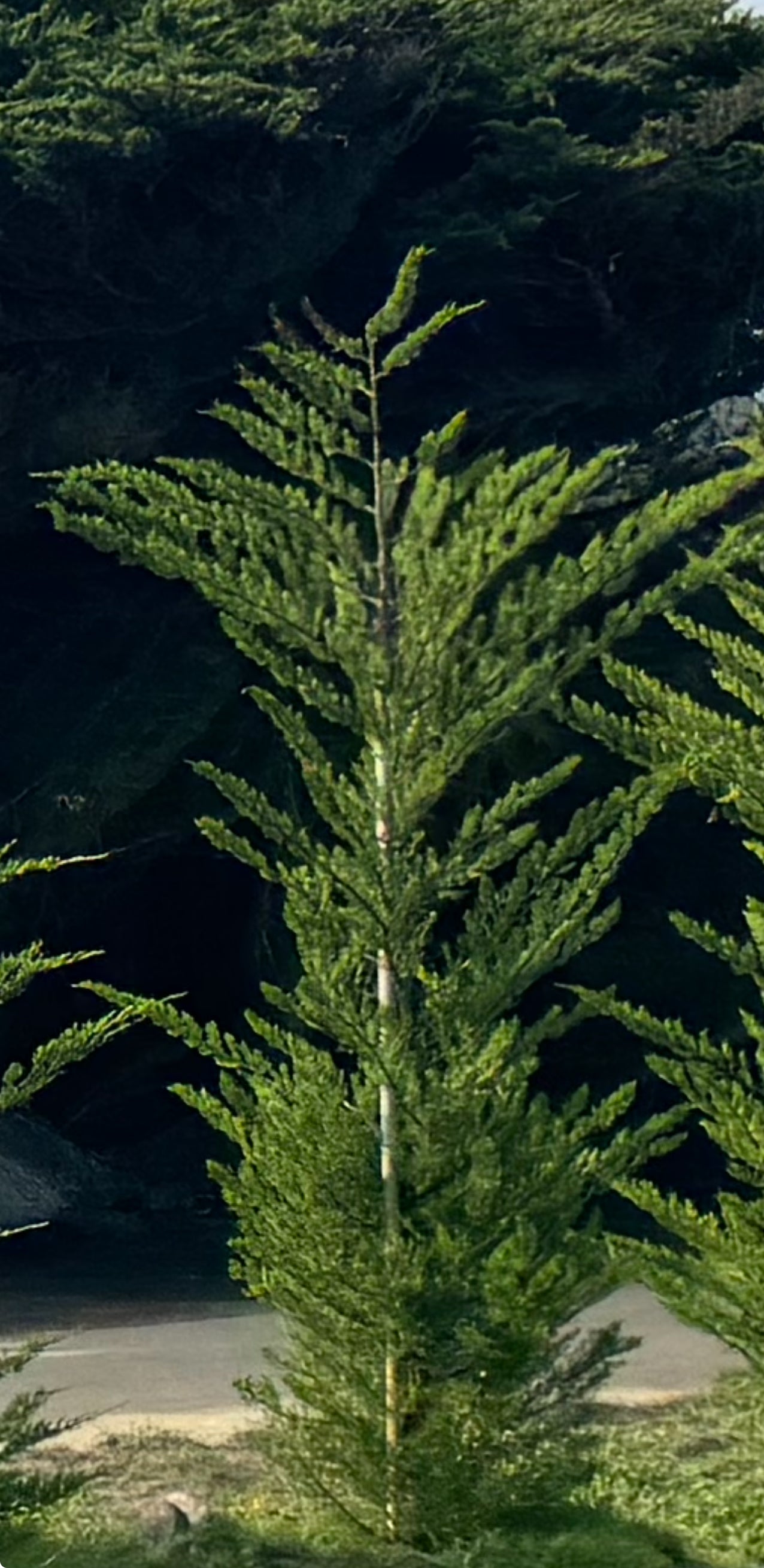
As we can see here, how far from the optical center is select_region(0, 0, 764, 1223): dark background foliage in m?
11.6

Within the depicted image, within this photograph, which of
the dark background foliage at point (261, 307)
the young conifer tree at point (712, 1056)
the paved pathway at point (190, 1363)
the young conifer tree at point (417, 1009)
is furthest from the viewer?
the dark background foliage at point (261, 307)

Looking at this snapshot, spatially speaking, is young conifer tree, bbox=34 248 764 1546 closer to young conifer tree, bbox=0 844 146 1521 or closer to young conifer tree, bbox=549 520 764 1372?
young conifer tree, bbox=549 520 764 1372

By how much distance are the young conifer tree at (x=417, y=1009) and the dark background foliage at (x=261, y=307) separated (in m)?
5.13

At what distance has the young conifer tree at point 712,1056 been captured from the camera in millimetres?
5730

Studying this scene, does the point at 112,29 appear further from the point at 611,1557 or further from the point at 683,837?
the point at 611,1557

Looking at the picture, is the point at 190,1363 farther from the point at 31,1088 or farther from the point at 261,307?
the point at 261,307

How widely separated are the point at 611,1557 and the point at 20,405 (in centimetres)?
789

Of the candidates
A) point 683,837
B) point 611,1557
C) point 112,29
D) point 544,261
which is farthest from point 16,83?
point 611,1557

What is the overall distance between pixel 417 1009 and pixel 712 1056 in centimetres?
83

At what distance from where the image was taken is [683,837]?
13.3m

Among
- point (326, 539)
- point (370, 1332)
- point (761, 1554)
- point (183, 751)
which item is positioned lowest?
point (761, 1554)

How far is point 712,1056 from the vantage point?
5910 mm

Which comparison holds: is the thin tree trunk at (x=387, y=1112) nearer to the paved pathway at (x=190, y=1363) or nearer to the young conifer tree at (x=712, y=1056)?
the young conifer tree at (x=712, y=1056)

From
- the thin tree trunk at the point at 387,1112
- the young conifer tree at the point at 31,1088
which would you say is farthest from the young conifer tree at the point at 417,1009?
the young conifer tree at the point at 31,1088
